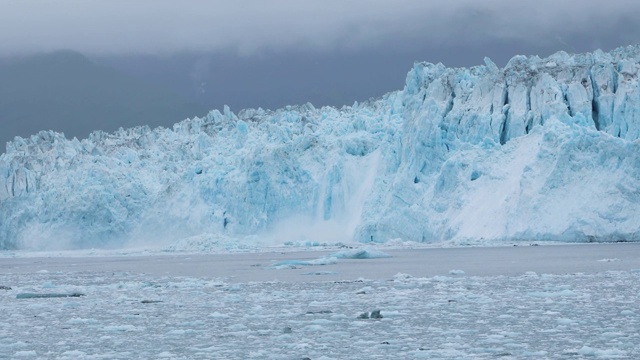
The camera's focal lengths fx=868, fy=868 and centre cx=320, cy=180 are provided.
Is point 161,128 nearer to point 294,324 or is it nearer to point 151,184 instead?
point 151,184

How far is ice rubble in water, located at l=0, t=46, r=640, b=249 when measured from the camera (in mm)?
28125

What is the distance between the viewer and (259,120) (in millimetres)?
47094

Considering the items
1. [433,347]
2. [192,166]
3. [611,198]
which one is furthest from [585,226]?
[433,347]

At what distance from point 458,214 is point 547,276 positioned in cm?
1643

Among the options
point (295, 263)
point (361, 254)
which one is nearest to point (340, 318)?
point (295, 263)

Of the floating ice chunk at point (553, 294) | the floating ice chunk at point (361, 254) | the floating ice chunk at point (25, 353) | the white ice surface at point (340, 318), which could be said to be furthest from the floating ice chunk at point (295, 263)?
the floating ice chunk at point (25, 353)

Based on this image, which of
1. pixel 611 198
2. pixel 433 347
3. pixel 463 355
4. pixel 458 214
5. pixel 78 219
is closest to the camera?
pixel 463 355

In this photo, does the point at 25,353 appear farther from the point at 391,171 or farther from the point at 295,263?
the point at 391,171

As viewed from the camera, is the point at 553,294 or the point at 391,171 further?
the point at 391,171

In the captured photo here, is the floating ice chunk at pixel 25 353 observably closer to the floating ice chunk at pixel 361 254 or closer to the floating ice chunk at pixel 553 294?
the floating ice chunk at pixel 553 294

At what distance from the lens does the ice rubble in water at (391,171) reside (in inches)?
1107

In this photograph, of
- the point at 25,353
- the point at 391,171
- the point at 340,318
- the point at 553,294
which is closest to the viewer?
the point at 25,353

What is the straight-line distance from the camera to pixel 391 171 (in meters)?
33.6

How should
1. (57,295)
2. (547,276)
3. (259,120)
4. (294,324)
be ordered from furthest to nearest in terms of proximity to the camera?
(259,120) < (547,276) < (57,295) < (294,324)
